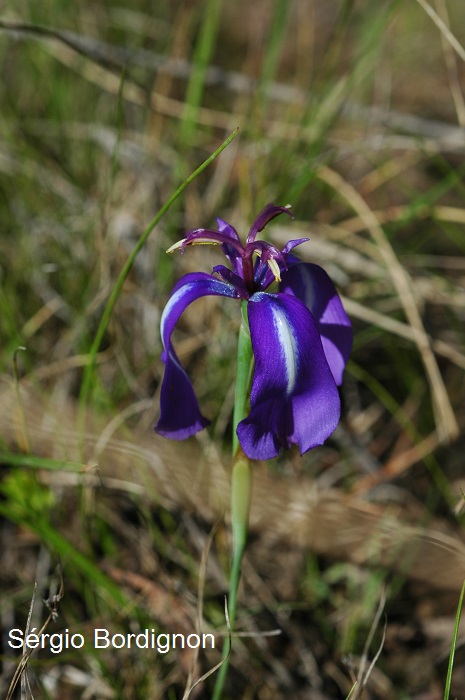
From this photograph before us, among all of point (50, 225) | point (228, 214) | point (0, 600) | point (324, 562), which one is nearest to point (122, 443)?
point (0, 600)

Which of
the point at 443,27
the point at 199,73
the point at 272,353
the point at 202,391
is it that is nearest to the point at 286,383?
the point at 272,353

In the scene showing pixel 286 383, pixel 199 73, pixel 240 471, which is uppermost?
pixel 199 73

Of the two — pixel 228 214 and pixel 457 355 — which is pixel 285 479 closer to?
pixel 457 355

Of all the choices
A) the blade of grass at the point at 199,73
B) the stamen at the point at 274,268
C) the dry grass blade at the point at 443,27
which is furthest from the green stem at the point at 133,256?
the blade of grass at the point at 199,73

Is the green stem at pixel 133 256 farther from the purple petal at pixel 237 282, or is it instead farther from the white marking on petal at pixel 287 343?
the white marking on petal at pixel 287 343

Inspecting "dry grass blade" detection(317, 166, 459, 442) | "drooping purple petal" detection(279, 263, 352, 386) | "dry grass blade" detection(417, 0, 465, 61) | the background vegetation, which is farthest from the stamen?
"dry grass blade" detection(317, 166, 459, 442)

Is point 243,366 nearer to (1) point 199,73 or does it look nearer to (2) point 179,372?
(2) point 179,372

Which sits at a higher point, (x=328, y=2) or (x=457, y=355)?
(x=328, y=2)
